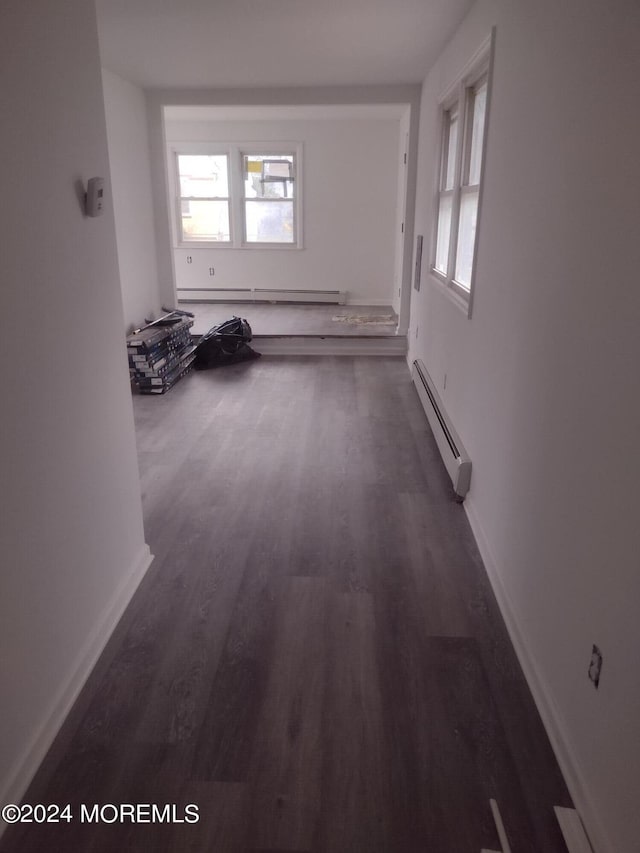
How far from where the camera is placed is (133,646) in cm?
210

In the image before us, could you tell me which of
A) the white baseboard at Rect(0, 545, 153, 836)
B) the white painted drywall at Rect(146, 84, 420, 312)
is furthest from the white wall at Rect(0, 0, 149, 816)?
the white painted drywall at Rect(146, 84, 420, 312)

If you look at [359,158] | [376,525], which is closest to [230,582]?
[376,525]

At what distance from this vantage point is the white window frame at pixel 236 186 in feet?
26.8

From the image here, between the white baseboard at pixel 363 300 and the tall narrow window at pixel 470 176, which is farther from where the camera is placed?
the white baseboard at pixel 363 300

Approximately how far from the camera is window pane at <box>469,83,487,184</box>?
11.7 ft

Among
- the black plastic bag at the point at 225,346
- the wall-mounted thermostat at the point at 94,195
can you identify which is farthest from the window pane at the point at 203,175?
the wall-mounted thermostat at the point at 94,195

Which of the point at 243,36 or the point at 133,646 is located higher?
the point at 243,36

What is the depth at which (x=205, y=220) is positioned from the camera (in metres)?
8.67

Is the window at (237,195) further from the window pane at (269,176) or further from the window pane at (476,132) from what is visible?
the window pane at (476,132)

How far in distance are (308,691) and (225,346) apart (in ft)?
14.8

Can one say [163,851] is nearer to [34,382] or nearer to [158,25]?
[34,382]

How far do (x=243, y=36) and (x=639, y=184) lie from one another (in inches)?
136

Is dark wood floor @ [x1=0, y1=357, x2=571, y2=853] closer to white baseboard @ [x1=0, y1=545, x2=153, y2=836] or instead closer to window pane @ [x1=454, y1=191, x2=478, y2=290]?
white baseboard @ [x1=0, y1=545, x2=153, y2=836]

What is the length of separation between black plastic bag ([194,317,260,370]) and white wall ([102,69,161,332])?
65cm
